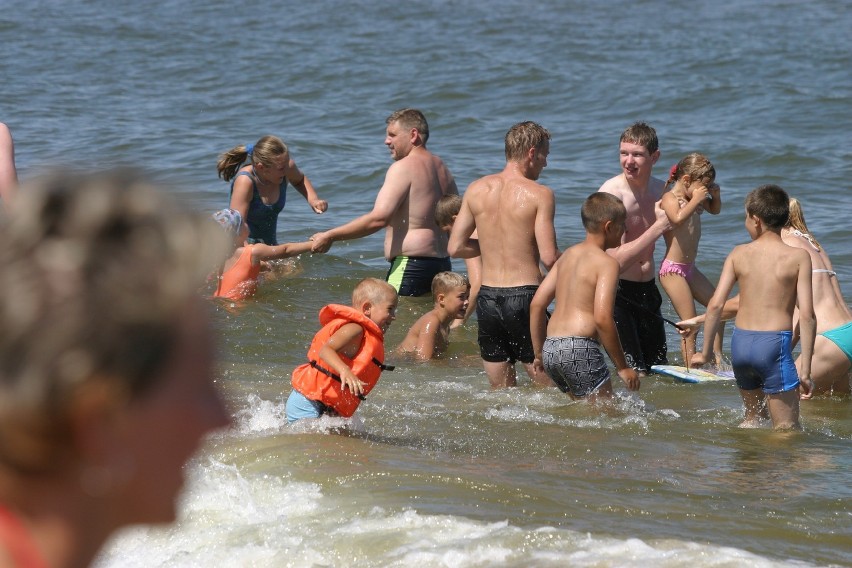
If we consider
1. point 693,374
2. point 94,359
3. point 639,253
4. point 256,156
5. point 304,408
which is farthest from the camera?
point 256,156

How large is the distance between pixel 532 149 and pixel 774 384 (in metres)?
2.04

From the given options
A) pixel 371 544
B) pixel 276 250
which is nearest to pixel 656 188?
pixel 276 250

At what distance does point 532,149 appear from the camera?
7.10 metres

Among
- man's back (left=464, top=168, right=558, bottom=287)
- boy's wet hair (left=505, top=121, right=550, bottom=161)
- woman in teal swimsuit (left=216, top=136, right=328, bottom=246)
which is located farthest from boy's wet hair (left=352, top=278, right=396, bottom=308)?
woman in teal swimsuit (left=216, top=136, right=328, bottom=246)

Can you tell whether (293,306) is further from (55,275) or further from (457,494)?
(55,275)

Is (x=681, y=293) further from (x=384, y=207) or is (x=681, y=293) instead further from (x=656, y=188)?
(x=384, y=207)

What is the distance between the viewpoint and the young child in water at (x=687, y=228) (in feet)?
24.3

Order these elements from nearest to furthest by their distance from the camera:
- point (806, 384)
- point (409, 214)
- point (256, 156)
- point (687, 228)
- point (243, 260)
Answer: point (806, 384) < point (687, 228) < point (409, 214) < point (243, 260) < point (256, 156)

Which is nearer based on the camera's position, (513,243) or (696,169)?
(513,243)

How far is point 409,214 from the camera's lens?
877 centimetres

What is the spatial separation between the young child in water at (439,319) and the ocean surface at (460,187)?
149 millimetres

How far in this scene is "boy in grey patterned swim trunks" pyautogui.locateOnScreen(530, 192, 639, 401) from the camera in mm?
6336

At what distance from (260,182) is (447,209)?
203cm

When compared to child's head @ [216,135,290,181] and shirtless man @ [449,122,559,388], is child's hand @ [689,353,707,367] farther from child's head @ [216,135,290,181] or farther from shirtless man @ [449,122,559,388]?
child's head @ [216,135,290,181]
